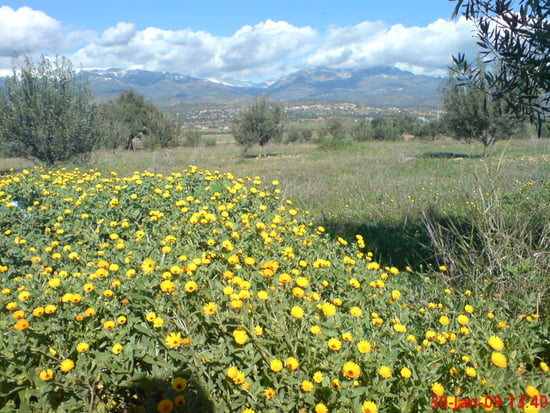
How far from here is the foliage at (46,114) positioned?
1251cm

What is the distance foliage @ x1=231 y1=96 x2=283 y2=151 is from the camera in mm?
24766

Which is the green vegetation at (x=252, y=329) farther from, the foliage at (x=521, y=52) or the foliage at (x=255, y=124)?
the foliage at (x=255, y=124)

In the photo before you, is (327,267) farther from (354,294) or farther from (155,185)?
(155,185)

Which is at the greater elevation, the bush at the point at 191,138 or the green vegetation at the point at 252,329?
the bush at the point at 191,138

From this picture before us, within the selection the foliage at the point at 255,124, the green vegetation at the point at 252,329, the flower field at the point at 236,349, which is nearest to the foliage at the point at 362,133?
the foliage at the point at 255,124

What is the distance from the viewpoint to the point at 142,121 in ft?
122

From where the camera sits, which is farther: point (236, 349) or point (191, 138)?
point (191, 138)

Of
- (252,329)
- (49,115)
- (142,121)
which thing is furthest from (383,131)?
(252,329)

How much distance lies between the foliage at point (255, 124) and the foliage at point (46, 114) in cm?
1239

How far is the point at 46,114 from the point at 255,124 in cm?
1414

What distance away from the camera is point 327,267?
293 cm

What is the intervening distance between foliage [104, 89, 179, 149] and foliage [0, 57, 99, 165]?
63.9ft

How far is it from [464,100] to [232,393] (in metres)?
19.6

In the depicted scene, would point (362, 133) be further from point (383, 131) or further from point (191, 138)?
point (191, 138)
